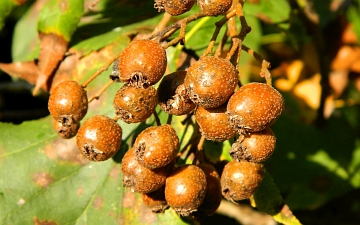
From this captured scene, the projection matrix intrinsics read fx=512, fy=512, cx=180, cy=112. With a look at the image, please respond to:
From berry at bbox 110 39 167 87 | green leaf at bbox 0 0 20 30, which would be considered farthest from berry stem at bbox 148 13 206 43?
green leaf at bbox 0 0 20 30

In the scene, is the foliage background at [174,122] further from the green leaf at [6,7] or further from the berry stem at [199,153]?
the berry stem at [199,153]

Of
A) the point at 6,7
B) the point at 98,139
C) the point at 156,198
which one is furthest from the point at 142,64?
the point at 6,7

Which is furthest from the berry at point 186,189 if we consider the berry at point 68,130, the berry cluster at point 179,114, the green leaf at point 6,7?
the green leaf at point 6,7

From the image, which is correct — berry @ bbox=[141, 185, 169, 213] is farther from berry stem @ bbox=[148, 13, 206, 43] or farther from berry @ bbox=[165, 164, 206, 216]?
berry stem @ bbox=[148, 13, 206, 43]

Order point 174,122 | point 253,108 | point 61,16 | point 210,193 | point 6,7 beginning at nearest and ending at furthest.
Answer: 1. point 253,108
2. point 210,193
3. point 174,122
4. point 61,16
5. point 6,7

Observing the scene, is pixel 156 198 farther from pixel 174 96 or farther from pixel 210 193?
pixel 174 96

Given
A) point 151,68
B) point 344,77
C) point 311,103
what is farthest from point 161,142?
point 344,77

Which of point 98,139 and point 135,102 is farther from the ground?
point 135,102
